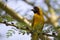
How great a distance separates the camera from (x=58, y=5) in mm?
1007

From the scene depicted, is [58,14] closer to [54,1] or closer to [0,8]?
[54,1]

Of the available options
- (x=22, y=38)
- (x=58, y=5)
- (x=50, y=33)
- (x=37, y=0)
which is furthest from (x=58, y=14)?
(x=50, y=33)

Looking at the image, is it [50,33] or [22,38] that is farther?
[22,38]

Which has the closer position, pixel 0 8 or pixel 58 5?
pixel 0 8

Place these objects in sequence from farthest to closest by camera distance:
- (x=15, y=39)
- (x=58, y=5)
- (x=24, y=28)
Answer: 1. (x=58, y=5)
2. (x=15, y=39)
3. (x=24, y=28)

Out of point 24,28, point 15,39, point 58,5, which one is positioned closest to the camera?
point 24,28

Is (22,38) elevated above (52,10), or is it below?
below

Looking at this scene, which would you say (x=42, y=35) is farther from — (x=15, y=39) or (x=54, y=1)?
(x=54, y=1)

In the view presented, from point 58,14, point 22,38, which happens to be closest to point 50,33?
point 22,38

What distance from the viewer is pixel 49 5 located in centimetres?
110

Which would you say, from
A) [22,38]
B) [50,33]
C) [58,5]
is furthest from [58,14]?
[50,33]

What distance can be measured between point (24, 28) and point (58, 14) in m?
0.54

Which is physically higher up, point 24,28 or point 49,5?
point 49,5

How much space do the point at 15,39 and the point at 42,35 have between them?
10.6 inches
